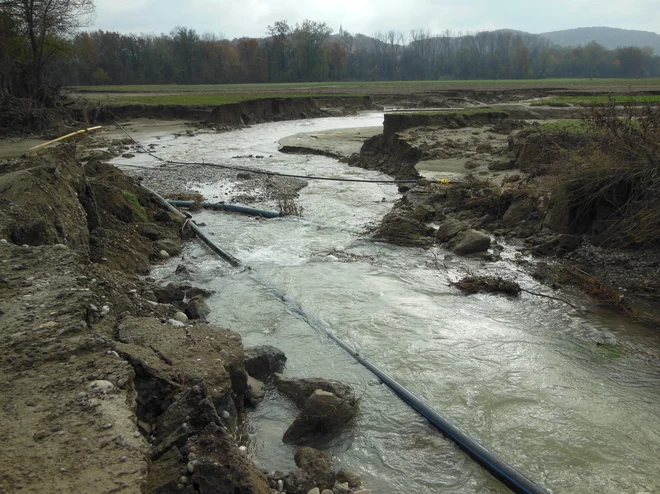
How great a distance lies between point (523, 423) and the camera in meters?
4.65

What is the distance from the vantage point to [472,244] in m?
8.93

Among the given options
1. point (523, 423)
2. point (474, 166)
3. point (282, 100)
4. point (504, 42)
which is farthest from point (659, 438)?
point (504, 42)

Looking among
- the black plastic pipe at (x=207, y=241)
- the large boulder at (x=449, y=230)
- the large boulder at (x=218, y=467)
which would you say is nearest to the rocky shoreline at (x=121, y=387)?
the large boulder at (x=218, y=467)

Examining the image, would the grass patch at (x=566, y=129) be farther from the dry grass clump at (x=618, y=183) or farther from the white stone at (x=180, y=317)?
the white stone at (x=180, y=317)

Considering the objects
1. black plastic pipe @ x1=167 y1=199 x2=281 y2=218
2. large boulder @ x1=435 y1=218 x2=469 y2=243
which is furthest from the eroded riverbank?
black plastic pipe @ x1=167 y1=199 x2=281 y2=218

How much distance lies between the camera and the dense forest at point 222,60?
90.6 ft

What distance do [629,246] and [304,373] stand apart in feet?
18.6

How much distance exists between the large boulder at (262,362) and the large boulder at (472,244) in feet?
15.4

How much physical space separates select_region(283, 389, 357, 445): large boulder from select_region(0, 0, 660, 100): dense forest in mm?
29382

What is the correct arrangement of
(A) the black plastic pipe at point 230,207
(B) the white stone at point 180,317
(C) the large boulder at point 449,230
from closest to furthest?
(B) the white stone at point 180,317
(C) the large boulder at point 449,230
(A) the black plastic pipe at point 230,207

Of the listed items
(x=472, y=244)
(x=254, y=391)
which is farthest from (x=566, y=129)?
(x=254, y=391)

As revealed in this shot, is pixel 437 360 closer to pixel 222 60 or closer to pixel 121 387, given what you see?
pixel 121 387

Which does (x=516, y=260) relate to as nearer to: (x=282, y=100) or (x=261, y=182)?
(x=261, y=182)

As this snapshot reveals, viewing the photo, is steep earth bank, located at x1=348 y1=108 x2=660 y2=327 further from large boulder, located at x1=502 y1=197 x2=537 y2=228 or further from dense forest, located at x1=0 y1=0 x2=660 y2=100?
dense forest, located at x1=0 y1=0 x2=660 y2=100
